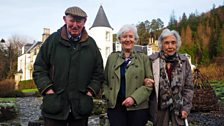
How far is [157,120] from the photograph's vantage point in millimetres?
3291

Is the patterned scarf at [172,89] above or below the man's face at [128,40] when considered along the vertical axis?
below

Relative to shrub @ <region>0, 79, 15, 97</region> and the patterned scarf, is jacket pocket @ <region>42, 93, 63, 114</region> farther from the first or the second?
shrub @ <region>0, 79, 15, 97</region>

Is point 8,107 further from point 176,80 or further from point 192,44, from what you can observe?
point 192,44

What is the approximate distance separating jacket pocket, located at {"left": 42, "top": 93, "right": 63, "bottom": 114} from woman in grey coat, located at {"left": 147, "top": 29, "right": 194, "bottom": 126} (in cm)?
106

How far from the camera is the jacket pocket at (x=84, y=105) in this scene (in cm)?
303

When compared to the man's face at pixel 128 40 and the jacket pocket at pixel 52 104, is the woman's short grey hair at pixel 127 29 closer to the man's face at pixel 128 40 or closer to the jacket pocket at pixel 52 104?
the man's face at pixel 128 40

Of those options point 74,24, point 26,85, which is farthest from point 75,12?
point 26,85

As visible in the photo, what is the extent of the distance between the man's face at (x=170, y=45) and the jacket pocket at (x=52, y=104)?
4.30 feet

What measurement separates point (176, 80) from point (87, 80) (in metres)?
0.99

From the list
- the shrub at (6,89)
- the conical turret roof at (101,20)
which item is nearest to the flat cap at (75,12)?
the shrub at (6,89)

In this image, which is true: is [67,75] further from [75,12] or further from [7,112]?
[7,112]

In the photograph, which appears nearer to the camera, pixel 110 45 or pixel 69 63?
pixel 69 63

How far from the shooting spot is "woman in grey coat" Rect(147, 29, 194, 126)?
3273 mm

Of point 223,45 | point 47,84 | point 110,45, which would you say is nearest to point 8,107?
point 47,84
